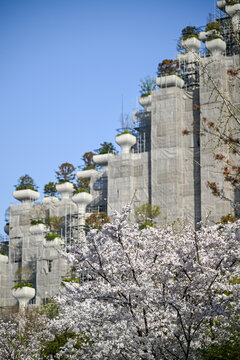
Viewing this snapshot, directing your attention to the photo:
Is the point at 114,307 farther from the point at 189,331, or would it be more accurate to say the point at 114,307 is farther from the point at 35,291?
the point at 35,291

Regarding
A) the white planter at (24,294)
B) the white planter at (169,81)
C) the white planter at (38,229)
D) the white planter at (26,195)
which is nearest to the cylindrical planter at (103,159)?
the white planter at (26,195)

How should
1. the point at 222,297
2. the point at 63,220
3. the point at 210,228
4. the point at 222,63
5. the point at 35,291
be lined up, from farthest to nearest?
the point at 63,220
the point at 35,291
the point at 222,63
the point at 210,228
the point at 222,297

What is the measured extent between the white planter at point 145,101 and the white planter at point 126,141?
14.6 ft

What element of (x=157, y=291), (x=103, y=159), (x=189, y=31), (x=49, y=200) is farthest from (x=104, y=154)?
(x=157, y=291)

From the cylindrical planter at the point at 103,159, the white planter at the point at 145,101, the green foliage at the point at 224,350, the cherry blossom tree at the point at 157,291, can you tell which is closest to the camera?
the green foliage at the point at 224,350

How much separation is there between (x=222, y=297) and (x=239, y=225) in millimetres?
1657

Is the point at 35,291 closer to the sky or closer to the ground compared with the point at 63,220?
closer to the ground

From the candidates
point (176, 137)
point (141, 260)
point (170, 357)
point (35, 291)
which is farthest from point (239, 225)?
point (35, 291)

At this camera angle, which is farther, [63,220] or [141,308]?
Answer: [63,220]

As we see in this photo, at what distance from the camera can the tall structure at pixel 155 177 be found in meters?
43.5

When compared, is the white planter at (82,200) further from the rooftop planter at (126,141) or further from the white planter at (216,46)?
the white planter at (216,46)

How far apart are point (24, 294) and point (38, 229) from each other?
701 centimetres

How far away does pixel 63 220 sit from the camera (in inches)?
2076

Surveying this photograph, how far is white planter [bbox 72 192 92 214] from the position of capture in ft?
165
